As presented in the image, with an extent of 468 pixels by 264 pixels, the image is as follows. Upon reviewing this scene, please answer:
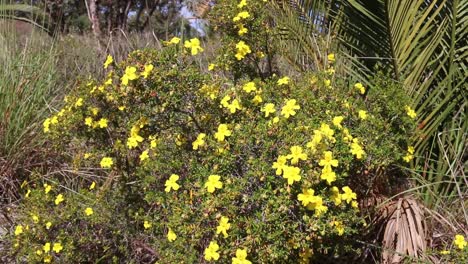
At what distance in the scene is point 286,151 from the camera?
95.7 inches

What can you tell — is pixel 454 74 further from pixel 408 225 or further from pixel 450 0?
pixel 408 225

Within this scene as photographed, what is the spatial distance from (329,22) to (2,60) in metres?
2.46

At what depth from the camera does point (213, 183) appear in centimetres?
241

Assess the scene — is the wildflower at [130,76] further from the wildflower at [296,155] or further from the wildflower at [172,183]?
the wildflower at [296,155]

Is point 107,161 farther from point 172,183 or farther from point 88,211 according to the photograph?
point 172,183

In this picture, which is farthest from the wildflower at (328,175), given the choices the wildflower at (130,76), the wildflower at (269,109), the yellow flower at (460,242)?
the wildflower at (130,76)

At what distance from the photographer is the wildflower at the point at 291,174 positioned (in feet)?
7.48

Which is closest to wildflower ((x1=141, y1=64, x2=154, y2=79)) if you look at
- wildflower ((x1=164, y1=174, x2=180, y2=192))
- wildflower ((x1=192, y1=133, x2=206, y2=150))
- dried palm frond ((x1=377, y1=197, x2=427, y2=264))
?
wildflower ((x1=192, y1=133, x2=206, y2=150))

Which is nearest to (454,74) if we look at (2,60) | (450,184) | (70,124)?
(450,184)

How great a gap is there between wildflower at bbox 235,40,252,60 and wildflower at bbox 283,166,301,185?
3.16 ft

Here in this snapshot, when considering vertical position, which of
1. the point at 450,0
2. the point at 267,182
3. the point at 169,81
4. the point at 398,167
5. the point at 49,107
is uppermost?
the point at 450,0

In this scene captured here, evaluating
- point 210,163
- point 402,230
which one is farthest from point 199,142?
point 402,230

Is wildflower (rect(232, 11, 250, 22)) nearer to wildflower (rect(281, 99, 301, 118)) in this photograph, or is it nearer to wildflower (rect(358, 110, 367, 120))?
wildflower (rect(281, 99, 301, 118))

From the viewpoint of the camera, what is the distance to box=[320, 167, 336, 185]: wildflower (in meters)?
2.31
